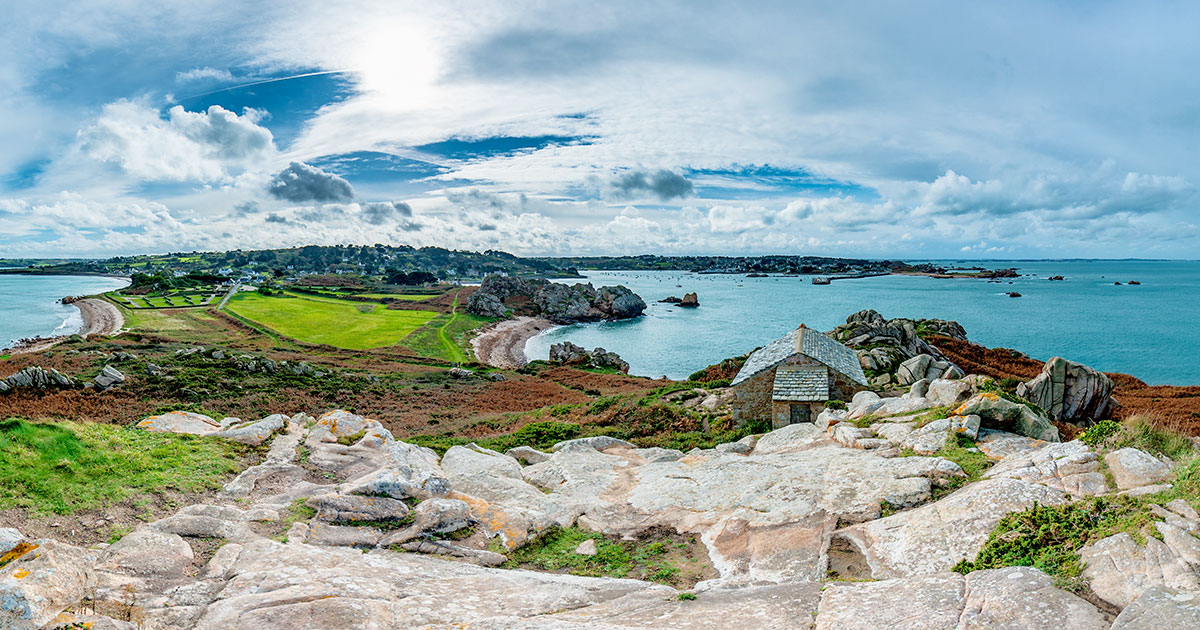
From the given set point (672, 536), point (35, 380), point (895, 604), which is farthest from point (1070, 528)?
point (35, 380)

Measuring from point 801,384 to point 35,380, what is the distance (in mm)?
46303

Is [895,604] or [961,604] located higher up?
[961,604]

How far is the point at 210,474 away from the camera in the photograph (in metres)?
13.3

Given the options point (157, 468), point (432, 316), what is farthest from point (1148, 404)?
point (432, 316)

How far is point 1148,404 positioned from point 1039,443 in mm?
29628

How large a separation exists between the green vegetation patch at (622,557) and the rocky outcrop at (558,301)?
110 meters

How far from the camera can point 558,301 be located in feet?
439

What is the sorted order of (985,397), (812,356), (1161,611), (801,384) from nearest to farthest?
(1161,611) → (985,397) → (801,384) → (812,356)

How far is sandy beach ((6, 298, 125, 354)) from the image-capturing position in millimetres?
65188

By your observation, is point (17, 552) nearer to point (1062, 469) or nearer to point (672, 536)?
point (672, 536)

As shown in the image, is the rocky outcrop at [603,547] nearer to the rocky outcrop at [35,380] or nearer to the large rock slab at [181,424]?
the large rock slab at [181,424]

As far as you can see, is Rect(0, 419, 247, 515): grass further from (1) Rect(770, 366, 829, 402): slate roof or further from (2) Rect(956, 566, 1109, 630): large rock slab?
(1) Rect(770, 366, 829, 402): slate roof

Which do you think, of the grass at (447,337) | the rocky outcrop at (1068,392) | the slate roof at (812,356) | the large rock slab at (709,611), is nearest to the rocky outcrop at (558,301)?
the grass at (447,337)

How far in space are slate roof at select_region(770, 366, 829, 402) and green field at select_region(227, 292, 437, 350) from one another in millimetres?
58389
